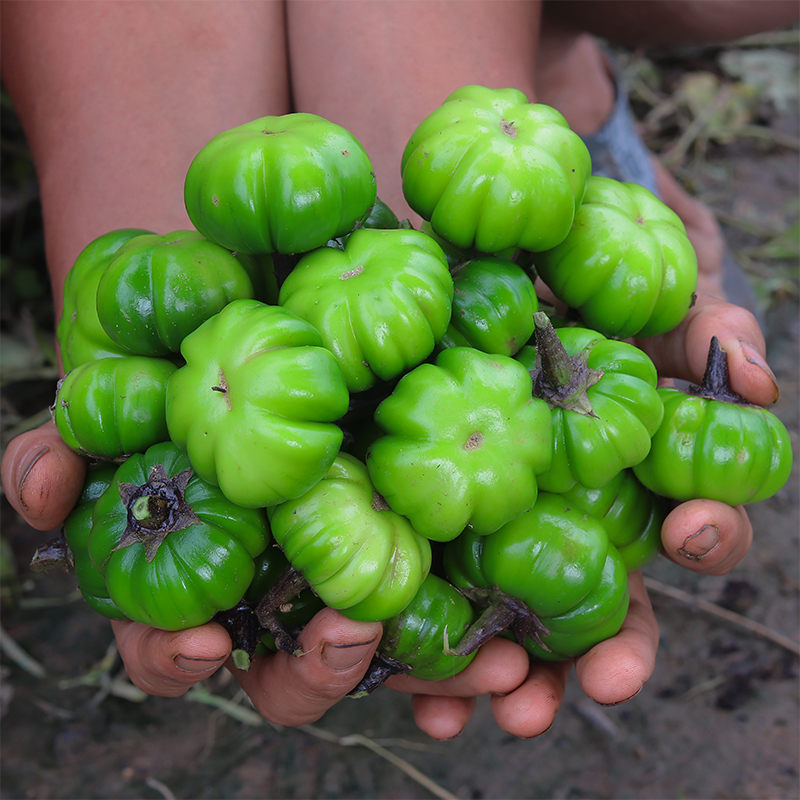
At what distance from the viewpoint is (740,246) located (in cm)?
559

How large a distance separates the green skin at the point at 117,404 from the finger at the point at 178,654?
480 mm

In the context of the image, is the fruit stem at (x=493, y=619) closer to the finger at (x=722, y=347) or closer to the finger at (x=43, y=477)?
the finger at (x=722, y=347)

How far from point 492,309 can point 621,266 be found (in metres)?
0.40

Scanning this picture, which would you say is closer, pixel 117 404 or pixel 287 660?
pixel 117 404

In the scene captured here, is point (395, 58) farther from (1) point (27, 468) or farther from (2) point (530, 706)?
(2) point (530, 706)

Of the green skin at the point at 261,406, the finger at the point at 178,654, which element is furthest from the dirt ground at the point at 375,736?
the green skin at the point at 261,406

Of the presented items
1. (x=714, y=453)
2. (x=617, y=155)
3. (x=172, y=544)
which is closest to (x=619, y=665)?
(x=714, y=453)

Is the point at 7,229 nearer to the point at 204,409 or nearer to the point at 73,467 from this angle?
the point at 73,467

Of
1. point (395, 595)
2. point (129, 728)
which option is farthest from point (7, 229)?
point (395, 595)

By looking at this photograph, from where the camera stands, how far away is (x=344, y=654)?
1791 mm

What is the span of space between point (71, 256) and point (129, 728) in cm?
198

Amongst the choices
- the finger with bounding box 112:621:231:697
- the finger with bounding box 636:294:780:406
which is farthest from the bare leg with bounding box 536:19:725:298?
the finger with bounding box 112:621:231:697

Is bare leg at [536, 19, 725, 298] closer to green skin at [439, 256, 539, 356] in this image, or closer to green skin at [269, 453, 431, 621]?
green skin at [439, 256, 539, 356]

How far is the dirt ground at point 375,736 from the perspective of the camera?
3.08 metres
